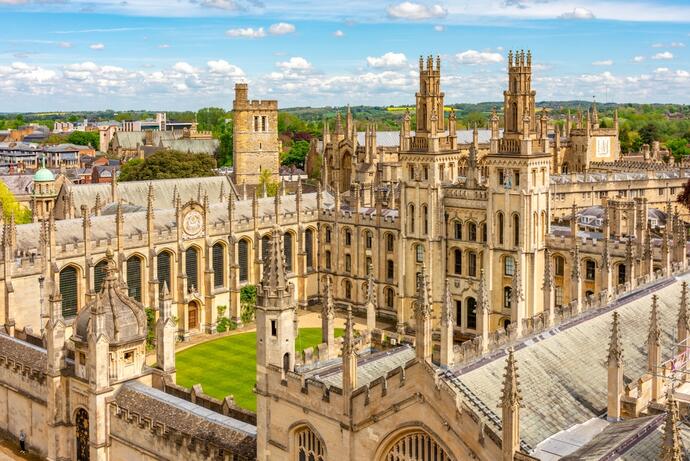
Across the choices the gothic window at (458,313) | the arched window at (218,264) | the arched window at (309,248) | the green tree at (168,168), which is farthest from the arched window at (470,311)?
the green tree at (168,168)

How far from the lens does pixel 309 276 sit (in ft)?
185

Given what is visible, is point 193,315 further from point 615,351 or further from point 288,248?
point 615,351

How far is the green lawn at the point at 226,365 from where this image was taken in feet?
125

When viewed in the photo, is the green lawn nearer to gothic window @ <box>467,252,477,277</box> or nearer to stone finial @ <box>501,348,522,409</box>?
gothic window @ <box>467,252,477,277</box>

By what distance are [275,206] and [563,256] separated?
61.3ft

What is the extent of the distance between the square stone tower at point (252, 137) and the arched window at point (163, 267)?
26470 millimetres

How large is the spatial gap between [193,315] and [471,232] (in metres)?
17.3

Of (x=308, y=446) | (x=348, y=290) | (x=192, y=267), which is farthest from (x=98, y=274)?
(x=308, y=446)

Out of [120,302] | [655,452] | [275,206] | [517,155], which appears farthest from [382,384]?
[275,206]

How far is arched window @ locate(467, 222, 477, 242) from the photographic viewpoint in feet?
154

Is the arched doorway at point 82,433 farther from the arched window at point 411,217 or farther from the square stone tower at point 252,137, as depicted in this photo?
the square stone tower at point 252,137

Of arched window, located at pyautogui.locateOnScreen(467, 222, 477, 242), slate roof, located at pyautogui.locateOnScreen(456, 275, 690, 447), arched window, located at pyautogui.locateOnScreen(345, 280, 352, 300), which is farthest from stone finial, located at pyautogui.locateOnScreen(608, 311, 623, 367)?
arched window, located at pyautogui.locateOnScreen(345, 280, 352, 300)

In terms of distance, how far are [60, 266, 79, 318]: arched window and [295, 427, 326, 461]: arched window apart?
26094mm

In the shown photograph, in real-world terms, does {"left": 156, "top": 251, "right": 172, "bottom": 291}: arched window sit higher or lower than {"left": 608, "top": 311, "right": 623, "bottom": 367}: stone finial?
lower
